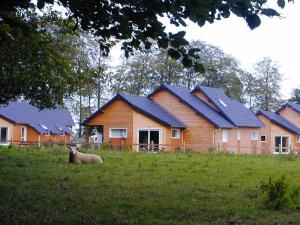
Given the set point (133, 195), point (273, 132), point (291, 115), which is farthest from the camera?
point (291, 115)

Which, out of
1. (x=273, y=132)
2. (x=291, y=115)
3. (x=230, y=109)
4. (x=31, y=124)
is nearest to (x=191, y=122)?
(x=230, y=109)

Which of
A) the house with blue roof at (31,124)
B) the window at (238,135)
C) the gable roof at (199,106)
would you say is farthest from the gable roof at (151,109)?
the house with blue roof at (31,124)

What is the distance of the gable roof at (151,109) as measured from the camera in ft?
133

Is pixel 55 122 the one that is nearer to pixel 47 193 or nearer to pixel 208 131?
pixel 208 131

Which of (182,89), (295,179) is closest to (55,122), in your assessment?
(182,89)

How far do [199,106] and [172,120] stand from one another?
3.18m

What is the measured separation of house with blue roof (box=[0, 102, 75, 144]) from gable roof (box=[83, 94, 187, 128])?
12090mm

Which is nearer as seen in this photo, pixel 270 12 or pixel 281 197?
pixel 270 12

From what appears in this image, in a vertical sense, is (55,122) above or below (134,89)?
below

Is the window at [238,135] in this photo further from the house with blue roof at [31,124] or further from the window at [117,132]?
the house with blue roof at [31,124]

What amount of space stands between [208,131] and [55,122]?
25131 mm

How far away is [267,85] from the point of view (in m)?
76.6

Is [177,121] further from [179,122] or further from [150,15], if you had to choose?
[150,15]

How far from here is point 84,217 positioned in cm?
935
